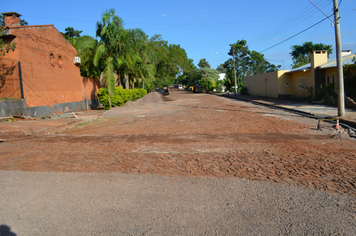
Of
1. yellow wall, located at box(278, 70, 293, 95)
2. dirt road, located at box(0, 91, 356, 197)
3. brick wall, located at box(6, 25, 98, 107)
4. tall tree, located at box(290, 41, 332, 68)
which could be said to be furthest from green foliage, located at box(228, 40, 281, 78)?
dirt road, located at box(0, 91, 356, 197)

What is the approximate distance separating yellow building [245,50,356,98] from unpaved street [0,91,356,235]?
14327 millimetres

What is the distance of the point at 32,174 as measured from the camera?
633 centimetres

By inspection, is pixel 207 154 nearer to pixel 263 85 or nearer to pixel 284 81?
pixel 284 81

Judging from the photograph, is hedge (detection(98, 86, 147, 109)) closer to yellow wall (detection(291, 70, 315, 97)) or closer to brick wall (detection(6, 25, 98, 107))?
brick wall (detection(6, 25, 98, 107))

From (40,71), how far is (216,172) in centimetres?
1699

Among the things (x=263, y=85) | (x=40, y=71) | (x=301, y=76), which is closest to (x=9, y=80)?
(x=40, y=71)

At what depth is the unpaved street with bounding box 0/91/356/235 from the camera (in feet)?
13.4

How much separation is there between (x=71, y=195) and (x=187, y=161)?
3.08 m

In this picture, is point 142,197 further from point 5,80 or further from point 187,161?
point 5,80

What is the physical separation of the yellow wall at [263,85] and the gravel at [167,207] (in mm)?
28803

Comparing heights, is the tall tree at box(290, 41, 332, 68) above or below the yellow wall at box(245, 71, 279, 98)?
above

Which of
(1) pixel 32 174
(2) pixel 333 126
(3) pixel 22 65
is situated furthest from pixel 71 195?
(3) pixel 22 65

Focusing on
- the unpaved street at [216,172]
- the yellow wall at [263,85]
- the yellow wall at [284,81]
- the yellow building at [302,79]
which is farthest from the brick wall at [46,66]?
the yellow wall at [263,85]

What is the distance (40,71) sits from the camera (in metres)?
19.4
